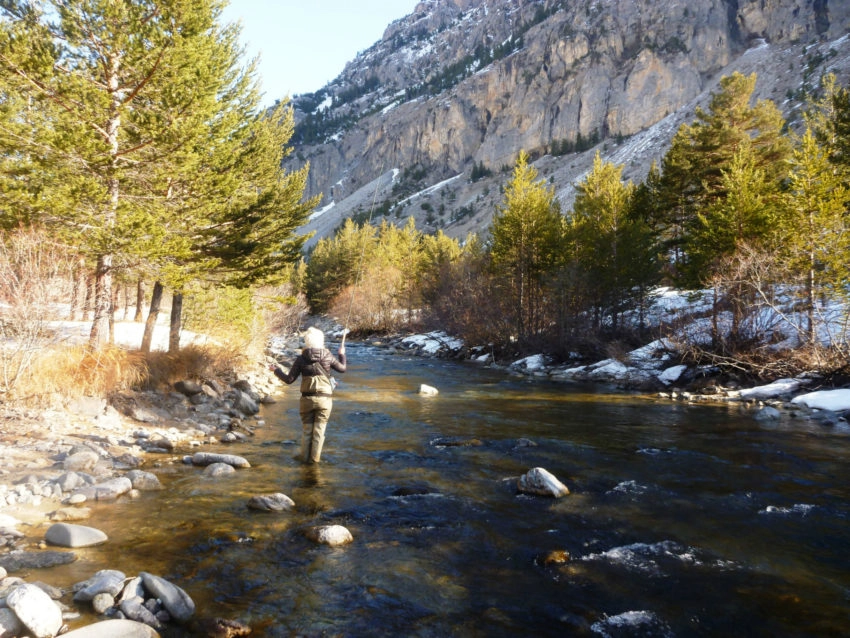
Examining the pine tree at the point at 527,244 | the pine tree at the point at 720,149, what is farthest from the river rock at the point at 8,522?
the pine tree at the point at 720,149

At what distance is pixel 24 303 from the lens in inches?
335

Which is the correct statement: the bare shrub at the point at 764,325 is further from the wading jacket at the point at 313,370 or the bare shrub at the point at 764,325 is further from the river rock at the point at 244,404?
the river rock at the point at 244,404

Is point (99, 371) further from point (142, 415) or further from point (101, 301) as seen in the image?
point (101, 301)

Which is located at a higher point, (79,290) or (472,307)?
(472,307)

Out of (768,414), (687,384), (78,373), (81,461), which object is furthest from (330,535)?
(687,384)

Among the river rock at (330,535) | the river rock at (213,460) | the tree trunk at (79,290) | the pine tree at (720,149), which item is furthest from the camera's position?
the pine tree at (720,149)

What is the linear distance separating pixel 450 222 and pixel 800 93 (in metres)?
69.6

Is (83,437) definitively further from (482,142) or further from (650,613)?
(482,142)

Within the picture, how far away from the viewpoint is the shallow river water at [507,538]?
436cm

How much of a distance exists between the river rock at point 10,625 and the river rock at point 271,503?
3138 mm

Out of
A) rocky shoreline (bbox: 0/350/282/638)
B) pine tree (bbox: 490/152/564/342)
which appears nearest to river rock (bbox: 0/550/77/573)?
rocky shoreline (bbox: 0/350/282/638)

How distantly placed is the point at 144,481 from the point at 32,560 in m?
2.46

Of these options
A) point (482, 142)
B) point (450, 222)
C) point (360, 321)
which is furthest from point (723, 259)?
point (482, 142)

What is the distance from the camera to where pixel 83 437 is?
8805 millimetres
